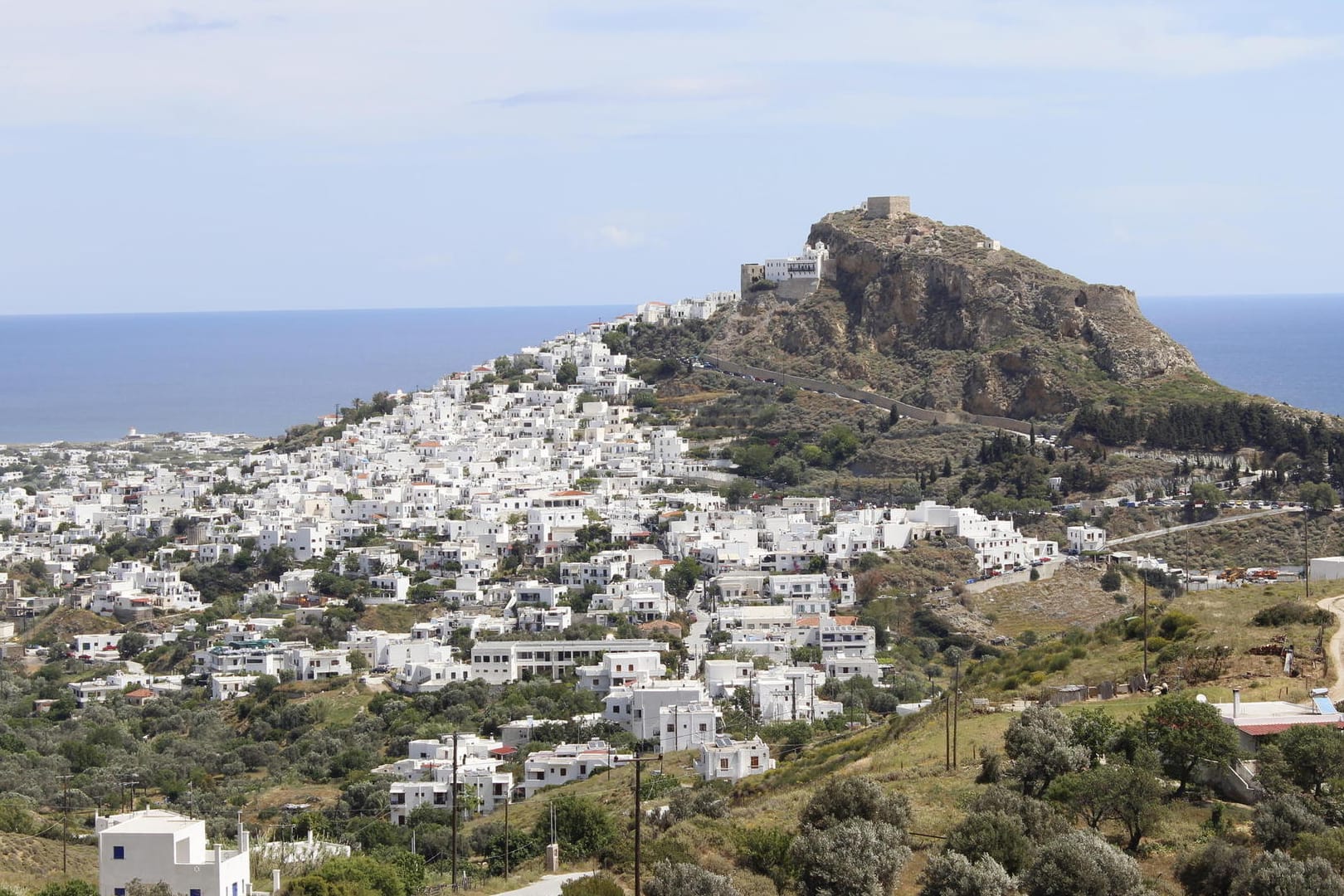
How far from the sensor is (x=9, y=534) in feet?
172

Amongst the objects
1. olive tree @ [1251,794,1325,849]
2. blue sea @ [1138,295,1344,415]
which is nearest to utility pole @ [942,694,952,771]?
olive tree @ [1251,794,1325,849]

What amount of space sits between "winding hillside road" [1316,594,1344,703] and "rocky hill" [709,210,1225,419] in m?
31.2

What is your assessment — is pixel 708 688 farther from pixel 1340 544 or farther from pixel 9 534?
pixel 9 534

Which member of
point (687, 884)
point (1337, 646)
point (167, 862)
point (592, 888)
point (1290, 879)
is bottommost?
point (167, 862)

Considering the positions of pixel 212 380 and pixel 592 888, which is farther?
pixel 212 380

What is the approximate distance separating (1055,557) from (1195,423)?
9.98 m

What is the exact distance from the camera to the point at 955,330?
60969 millimetres

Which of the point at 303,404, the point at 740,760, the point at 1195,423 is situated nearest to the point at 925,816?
the point at 740,760

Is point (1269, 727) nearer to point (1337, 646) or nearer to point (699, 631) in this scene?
point (1337, 646)

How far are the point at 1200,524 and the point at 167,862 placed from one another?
3210cm

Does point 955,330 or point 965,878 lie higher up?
point 955,330

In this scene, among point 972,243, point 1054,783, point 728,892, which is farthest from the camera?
point 972,243

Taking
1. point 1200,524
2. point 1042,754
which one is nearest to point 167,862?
point 1042,754

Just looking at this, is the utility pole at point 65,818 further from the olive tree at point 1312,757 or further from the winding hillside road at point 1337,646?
the winding hillside road at point 1337,646
